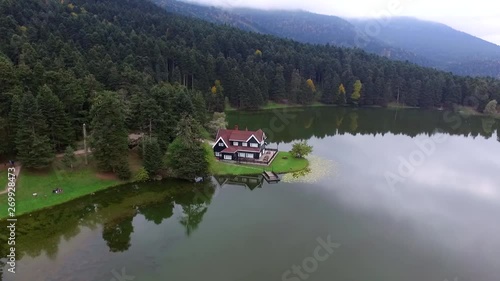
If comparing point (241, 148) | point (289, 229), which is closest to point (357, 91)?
point (241, 148)

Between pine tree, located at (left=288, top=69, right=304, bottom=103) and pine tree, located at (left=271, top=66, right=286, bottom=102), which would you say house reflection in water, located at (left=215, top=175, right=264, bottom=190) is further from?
pine tree, located at (left=288, top=69, right=304, bottom=103)

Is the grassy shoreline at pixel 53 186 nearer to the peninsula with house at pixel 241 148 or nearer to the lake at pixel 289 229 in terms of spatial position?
the lake at pixel 289 229

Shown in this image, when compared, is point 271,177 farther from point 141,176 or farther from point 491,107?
point 491,107

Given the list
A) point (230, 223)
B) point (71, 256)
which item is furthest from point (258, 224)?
point (71, 256)

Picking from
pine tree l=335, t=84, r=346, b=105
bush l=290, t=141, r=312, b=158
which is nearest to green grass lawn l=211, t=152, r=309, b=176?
bush l=290, t=141, r=312, b=158

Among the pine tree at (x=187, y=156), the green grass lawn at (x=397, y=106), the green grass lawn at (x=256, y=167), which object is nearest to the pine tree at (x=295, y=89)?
the green grass lawn at (x=397, y=106)
